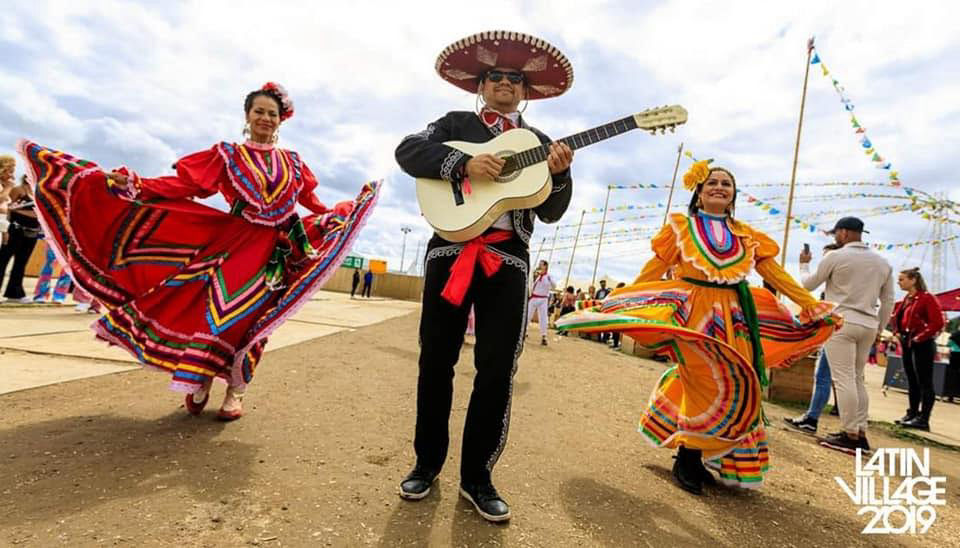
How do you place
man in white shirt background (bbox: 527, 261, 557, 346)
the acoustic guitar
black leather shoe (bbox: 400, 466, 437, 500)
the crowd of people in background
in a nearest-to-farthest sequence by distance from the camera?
black leather shoe (bbox: 400, 466, 437, 500) < the acoustic guitar < the crowd of people in background < man in white shirt background (bbox: 527, 261, 557, 346)

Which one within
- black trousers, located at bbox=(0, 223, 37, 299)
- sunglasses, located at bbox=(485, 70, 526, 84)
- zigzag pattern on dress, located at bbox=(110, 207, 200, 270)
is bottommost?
black trousers, located at bbox=(0, 223, 37, 299)

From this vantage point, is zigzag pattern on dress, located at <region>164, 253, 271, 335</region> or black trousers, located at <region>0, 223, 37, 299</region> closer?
zigzag pattern on dress, located at <region>164, 253, 271, 335</region>

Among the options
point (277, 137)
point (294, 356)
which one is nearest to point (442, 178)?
point (277, 137)

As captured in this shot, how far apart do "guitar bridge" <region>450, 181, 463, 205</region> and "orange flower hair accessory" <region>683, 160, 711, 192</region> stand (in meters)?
1.63

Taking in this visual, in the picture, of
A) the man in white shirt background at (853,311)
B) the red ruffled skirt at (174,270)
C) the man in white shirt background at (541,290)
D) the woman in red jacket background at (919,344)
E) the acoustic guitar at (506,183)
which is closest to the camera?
the acoustic guitar at (506,183)

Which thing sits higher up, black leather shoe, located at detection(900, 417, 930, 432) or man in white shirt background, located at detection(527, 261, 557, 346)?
man in white shirt background, located at detection(527, 261, 557, 346)

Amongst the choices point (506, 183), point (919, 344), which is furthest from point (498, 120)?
point (919, 344)

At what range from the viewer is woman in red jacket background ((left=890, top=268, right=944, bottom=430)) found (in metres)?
5.61

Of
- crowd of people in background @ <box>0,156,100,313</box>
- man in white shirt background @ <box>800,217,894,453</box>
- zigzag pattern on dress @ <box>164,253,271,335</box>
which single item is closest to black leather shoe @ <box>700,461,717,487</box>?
man in white shirt background @ <box>800,217,894,453</box>

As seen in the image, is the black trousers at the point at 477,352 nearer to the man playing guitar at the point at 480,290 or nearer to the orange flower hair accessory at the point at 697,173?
the man playing guitar at the point at 480,290

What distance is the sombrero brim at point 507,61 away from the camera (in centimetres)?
243

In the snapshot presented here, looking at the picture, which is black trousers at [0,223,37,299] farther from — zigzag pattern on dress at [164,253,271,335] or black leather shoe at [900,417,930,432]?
black leather shoe at [900,417,930,432]

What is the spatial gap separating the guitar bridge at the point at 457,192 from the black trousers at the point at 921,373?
20.4 feet

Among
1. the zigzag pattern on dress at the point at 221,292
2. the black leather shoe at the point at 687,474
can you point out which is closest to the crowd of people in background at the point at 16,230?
the zigzag pattern on dress at the point at 221,292
